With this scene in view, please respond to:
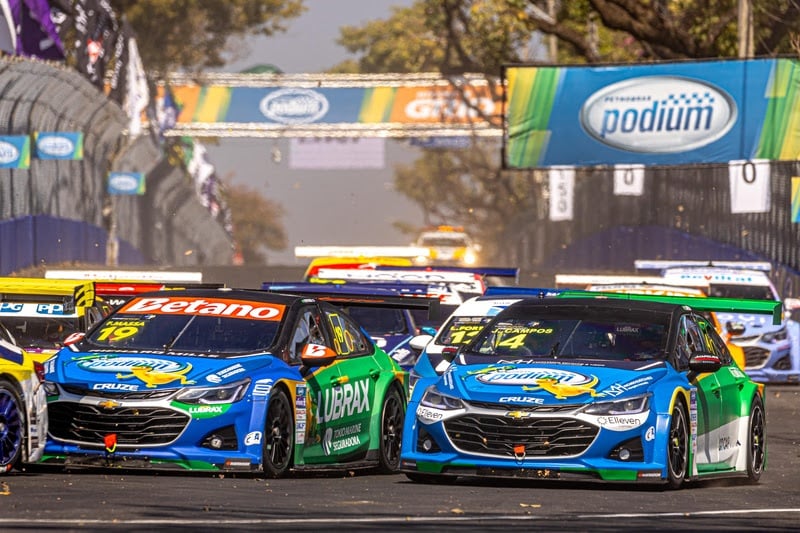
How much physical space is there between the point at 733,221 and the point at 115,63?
23.6 meters

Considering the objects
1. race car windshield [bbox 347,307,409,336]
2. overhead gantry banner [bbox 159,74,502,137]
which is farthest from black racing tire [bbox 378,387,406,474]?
overhead gantry banner [bbox 159,74,502,137]

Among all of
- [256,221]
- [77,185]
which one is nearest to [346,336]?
[77,185]

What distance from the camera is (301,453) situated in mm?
13148

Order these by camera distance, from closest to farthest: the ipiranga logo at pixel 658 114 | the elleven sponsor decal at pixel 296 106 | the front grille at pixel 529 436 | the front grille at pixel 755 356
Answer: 1. the front grille at pixel 529 436
2. the front grille at pixel 755 356
3. the ipiranga logo at pixel 658 114
4. the elleven sponsor decal at pixel 296 106

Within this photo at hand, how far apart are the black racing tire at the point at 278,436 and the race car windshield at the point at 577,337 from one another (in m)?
1.32

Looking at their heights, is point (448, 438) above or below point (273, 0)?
below

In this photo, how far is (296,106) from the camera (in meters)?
70.9

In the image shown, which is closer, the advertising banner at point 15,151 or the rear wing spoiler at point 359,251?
the advertising banner at point 15,151

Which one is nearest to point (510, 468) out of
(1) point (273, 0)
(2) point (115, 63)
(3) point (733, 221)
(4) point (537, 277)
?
(3) point (733, 221)

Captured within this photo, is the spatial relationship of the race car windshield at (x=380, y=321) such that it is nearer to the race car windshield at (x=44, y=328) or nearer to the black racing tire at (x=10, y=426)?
the race car windshield at (x=44, y=328)

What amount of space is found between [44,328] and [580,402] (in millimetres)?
5947

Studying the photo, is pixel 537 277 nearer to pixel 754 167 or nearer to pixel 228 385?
pixel 754 167

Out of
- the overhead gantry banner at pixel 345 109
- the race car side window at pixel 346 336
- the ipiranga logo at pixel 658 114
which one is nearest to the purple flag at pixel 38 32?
the ipiranga logo at pixel 658 114

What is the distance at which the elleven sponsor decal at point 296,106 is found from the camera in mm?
70875
